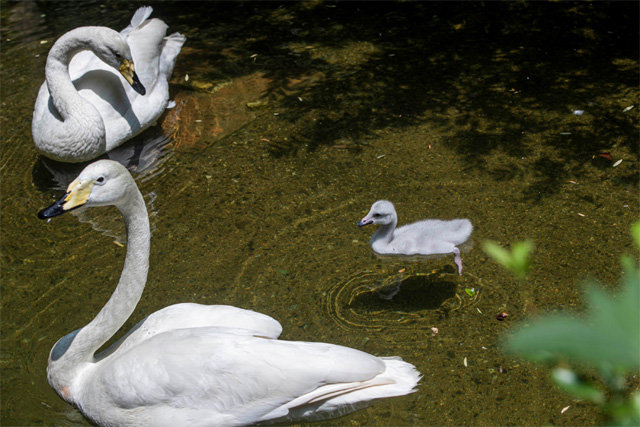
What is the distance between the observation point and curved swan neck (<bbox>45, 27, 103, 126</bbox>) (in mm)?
4953

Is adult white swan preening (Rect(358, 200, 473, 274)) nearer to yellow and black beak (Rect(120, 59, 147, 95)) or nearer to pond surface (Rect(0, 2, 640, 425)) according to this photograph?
pond surface (Rect(0, 2, 640, 425))

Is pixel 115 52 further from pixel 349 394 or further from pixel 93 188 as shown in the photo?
pixel 349 394

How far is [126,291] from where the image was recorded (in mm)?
3127

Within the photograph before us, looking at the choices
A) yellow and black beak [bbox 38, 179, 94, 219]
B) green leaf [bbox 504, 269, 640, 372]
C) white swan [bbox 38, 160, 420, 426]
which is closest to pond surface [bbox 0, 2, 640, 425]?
white swan [bbox 38, 160, 420, 426]

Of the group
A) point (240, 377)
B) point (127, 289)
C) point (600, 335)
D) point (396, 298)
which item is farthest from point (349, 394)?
point (600, 335)

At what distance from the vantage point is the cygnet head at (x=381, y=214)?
3824 mm

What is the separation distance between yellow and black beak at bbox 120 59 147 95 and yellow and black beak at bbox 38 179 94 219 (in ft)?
7.90

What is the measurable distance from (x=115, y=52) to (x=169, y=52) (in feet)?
3.73

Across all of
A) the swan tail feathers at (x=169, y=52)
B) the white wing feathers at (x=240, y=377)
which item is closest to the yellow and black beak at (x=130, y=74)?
the swan tail feathers at (x=169, y=52)

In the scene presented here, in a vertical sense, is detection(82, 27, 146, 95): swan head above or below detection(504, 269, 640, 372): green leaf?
below

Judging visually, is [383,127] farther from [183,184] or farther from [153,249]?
[153,249]

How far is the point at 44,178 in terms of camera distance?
509 cm

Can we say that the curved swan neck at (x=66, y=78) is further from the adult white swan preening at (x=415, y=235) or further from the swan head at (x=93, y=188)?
the adult white swan preening at (x=415, y=235)

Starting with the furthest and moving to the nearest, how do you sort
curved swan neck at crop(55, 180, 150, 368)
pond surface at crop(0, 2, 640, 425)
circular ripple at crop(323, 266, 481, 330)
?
circular ripple at crop(323, 266, 481, 330) → pond surface at crop(0, 2, 640, 425) → curved swan neck at crop(55, 180, 150, 368)
